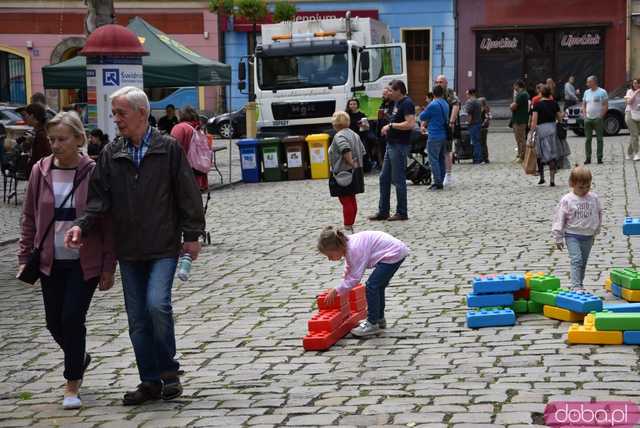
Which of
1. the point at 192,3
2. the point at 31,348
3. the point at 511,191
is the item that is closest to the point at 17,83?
the point at 192,3

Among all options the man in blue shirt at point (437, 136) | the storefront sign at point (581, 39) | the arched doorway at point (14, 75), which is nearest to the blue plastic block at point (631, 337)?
the man in blue shirt at point (437, 136)

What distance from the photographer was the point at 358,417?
20.2 ft

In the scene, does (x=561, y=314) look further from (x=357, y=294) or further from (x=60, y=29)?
(x=60, y=29)

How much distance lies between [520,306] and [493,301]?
9.2 inches

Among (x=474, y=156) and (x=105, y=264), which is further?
(x=474, y=156)

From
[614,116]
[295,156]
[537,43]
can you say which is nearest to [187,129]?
[295,156]

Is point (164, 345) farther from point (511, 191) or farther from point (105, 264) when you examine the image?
point (511, 191)

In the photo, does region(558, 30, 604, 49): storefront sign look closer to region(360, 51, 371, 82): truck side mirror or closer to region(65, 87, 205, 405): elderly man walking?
region(360, 51, 371, 82): truck side mirror

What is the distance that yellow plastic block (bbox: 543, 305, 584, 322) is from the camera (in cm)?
824

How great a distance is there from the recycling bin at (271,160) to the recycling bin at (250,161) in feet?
0.47

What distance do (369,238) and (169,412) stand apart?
7.66 feet

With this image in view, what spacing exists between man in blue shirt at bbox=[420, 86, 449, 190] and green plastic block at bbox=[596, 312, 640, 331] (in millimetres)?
12042

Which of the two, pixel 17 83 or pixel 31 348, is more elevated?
pixel 17 83

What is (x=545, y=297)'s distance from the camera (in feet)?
27.9
